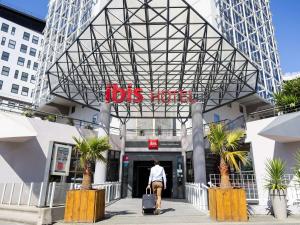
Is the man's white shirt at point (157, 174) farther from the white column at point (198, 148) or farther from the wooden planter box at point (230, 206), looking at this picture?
the white column at point (198, 148)

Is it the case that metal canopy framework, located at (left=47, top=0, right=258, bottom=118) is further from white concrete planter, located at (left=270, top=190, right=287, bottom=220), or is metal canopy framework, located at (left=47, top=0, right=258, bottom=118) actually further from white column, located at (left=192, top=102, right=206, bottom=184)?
white concrete planter, located at (left=270, top=190, right=287, bottom=220)

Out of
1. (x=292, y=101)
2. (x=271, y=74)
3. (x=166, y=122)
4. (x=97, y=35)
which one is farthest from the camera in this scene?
(x=271, y=74)

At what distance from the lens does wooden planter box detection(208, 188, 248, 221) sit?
26.2ft

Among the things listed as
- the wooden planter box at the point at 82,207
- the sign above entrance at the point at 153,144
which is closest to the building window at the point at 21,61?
the sign above entrance at the point at 153,144

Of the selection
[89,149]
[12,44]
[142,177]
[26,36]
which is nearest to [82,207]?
[89,149]

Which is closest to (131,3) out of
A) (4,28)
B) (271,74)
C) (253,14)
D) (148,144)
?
(148,144)

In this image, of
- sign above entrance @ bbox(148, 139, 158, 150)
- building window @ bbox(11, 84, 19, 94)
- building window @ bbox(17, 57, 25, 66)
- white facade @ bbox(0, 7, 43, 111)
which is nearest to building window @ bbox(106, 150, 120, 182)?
sign above entrance @ bbox(148, 139, 158, 150)

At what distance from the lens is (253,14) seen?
30.9 metres

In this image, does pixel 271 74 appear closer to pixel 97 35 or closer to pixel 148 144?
pixel 148 144

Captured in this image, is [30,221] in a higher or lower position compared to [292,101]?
lower

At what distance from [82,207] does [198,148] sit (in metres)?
11.9

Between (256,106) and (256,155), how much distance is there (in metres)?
14.8

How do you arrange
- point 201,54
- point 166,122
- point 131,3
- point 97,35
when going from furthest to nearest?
point 166,122
point 201,54
point 97,35
point 131,3

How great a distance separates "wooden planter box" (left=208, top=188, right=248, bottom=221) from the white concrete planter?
2.20 metres
